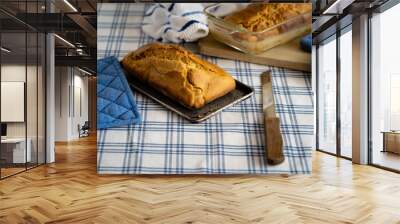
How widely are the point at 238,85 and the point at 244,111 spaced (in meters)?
0.38

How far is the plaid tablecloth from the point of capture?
5.38 metres

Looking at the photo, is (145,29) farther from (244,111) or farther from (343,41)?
(343,41)

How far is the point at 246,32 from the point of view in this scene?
5.37 m

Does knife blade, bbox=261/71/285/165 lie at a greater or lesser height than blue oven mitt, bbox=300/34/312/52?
lesser

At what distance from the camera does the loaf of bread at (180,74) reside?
5184 millimetres

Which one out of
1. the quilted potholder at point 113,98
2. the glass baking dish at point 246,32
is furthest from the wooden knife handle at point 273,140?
the quilted potholder at point 113,98

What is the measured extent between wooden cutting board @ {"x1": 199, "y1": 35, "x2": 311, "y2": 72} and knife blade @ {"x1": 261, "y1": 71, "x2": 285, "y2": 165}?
22 centimetres

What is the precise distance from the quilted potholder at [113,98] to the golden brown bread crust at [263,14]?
5.77ft

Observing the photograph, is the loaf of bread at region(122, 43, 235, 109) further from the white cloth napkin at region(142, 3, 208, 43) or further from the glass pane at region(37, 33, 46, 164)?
the glass pane at region(37, 33, 46, 164)

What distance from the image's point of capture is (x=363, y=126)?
6820mm

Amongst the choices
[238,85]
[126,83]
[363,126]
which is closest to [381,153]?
[363,126]

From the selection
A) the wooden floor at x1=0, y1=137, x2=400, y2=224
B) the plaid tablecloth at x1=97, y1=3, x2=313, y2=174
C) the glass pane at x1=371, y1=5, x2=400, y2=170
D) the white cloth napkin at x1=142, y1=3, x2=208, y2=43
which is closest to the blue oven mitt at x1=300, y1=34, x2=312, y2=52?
the plaid tablecloth at x1=97, y1=3, x2=313, y2=174

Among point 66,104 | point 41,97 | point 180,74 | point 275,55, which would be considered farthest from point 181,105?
point 66,104

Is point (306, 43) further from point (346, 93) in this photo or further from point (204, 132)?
point (346, 93)
